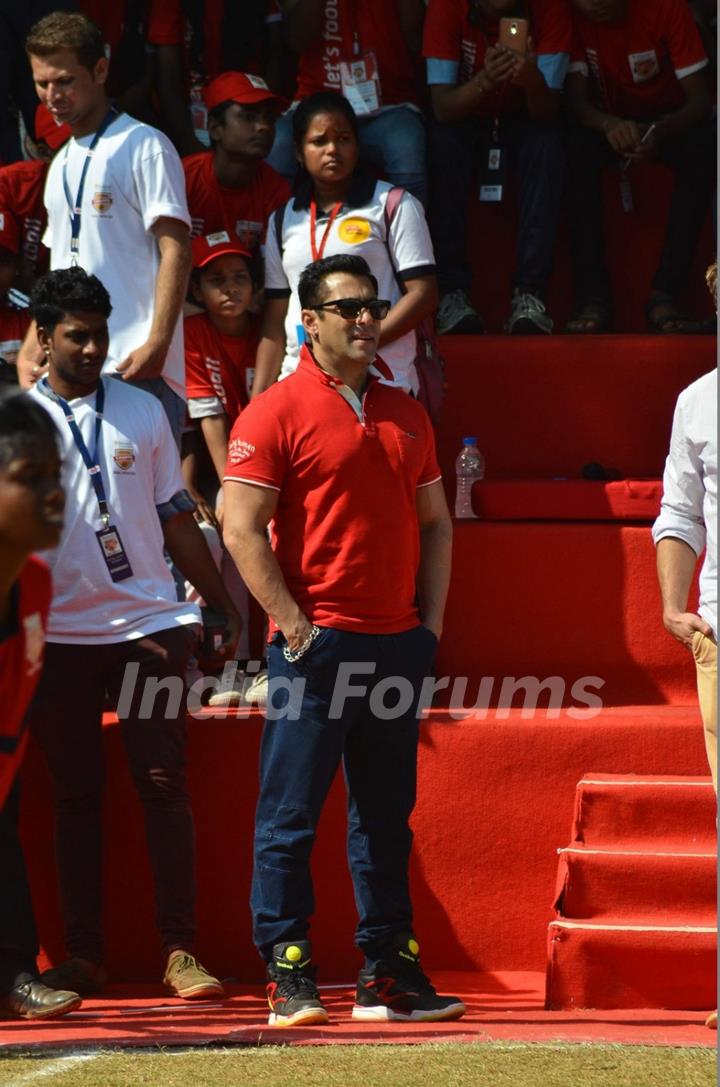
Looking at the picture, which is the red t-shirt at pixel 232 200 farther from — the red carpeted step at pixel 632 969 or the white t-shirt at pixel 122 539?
the red carpeted step at pixel 632 969

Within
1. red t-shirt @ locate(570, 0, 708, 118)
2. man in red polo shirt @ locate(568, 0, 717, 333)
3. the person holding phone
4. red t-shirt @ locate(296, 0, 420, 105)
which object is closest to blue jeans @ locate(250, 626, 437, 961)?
the person holding phone

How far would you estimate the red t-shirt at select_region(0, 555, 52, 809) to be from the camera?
10.0 ft

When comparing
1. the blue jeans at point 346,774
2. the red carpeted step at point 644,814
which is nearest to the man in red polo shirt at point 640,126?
the red carpeted step at point 644,814

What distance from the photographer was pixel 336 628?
4.89m

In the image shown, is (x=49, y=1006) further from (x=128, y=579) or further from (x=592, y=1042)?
(x=592, y=1042)

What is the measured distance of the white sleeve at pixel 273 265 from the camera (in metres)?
6.65

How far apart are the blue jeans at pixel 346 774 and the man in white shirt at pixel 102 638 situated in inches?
18.8

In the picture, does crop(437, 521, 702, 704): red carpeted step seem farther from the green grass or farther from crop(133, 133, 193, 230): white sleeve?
the green grass

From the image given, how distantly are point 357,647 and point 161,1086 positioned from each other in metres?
1.36

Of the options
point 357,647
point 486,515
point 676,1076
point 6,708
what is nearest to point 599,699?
point 486,515

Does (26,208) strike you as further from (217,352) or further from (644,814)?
(644,814)

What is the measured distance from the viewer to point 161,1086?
4.11m

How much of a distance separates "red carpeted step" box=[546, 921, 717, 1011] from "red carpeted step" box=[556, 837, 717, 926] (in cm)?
17

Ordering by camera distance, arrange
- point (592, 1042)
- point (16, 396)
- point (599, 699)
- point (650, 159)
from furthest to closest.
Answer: point (650, 159) < point (599, 699) < point (592, 1042) < point (16, 396)
